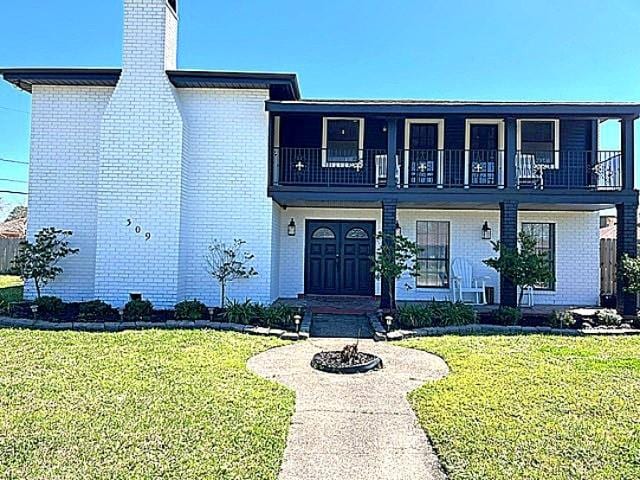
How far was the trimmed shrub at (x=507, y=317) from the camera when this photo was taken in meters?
10.5

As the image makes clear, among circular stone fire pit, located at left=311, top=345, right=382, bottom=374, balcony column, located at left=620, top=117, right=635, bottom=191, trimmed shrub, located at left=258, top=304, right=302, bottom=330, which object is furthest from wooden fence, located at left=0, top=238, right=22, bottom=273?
balcony column, located at left=620, top=117, right=635, bottom=191

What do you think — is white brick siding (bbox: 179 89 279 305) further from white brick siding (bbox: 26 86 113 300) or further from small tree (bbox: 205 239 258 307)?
white brick siding (bbox: 26 86 113 300)

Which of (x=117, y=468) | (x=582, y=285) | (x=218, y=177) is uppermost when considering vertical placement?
(x=218, y=177)

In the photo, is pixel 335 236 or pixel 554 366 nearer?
pixel 554 366

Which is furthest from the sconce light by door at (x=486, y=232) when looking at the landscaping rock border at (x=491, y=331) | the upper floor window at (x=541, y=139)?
Answer: the landscaping rock border at (x=491, y=331)

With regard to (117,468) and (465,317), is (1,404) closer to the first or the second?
(117,468)

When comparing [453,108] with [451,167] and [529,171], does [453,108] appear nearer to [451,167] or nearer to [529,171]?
[451,167]

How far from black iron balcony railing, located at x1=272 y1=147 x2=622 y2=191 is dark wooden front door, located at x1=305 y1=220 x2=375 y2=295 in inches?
55.2

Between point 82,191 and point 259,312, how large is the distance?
5.32 metres

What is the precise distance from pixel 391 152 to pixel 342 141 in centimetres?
276

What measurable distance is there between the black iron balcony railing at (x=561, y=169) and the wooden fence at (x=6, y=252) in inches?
878

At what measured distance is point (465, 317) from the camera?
33.9ft

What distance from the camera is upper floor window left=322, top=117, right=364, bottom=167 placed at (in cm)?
1412

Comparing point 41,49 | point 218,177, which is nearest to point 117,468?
point 218,177
